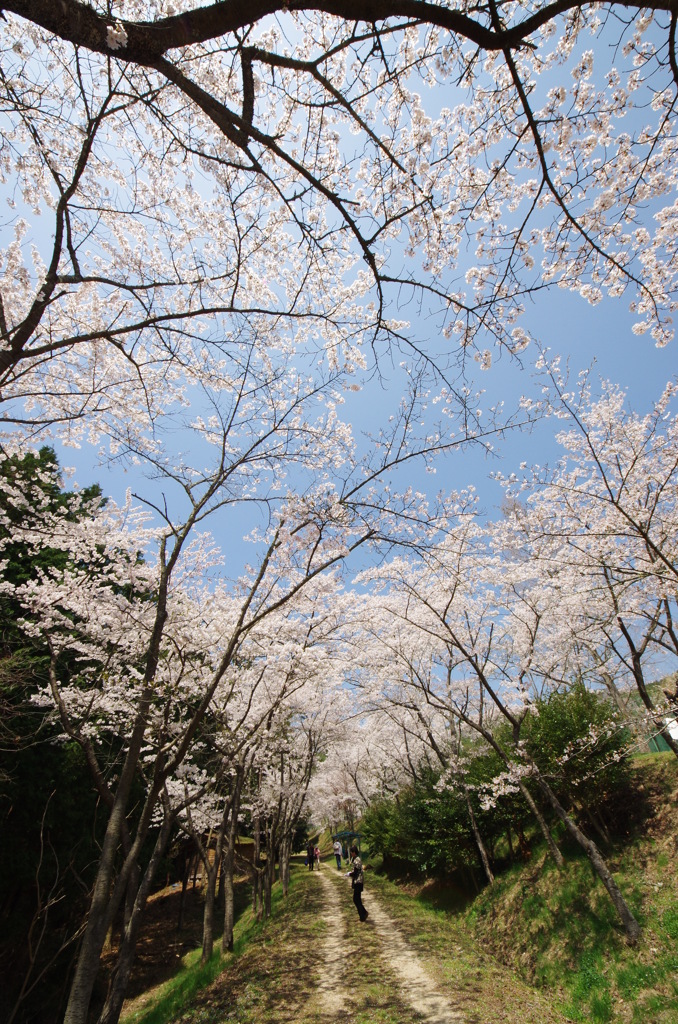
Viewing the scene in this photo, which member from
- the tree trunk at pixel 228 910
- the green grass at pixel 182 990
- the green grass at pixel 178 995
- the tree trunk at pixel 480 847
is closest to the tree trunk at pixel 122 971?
the green grass at pixel 182 990

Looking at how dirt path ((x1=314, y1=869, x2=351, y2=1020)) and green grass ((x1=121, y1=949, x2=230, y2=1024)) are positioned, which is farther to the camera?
green grass ((x1=121, y1=949, x2=230, y2=1024))

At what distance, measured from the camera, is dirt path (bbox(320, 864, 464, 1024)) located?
547cm

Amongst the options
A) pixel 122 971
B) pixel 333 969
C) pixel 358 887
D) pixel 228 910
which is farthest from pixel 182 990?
pixel 122 971

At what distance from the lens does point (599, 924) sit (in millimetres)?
6289

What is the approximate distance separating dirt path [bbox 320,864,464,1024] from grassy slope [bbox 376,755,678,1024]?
141 centimetres

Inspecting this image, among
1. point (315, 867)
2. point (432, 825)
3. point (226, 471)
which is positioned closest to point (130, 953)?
point (226, 471)

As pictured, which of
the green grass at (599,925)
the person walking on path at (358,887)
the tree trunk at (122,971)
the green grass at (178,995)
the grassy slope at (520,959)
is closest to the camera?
the tree trunk at (122,971)

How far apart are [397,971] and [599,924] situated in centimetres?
297

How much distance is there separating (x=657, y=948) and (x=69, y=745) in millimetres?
9760

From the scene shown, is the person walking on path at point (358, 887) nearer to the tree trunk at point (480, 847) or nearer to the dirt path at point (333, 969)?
the dirt path at point (333, 969)

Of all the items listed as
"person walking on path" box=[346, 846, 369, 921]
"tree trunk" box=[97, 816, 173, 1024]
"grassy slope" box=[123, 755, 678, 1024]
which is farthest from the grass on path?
"tree trunk" box=[97, 816, 173, 1024]

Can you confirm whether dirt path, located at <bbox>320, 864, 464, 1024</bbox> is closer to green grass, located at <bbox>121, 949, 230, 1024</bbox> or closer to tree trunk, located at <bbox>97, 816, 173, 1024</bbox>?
green grass, located at <bbox>121, 949, 230, 1024</bbox>

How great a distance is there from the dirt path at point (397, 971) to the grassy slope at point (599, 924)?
1410mm

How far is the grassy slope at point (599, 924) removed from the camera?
509cm
